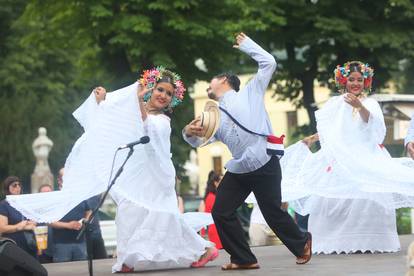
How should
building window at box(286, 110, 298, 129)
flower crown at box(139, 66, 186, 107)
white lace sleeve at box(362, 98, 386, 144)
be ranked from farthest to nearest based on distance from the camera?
building window at box(286, 110, 298, 129) < white lace sleeve at box(362, 98, 386, 144) < flower crown at box(139, 66, 186, 107)

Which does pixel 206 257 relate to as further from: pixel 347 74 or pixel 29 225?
pixel 347 74

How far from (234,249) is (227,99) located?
4.47 feet

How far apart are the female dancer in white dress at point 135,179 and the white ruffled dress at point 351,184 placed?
1.84 metres

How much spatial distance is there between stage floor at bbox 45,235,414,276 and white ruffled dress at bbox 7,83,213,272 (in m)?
0.26

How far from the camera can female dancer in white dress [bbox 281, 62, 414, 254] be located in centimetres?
1071

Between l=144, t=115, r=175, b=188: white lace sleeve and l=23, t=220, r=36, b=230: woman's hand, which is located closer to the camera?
l=144, t=115, r=175, b=188: white lace sleeve

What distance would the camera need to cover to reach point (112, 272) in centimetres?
977

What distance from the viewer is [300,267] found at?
31.2ft

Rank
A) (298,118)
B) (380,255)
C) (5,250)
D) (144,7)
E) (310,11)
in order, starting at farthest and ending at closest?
(298,118), (310,11), (144,7), (380,255), (5,250)

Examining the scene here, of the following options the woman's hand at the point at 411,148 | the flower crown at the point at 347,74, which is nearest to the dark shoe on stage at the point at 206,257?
the woman's hand at the point at 411,148

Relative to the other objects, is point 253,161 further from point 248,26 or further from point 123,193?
point 248,26

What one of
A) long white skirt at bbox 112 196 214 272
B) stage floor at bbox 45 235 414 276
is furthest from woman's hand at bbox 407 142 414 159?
long white skirt at bbox 112 196 214 272

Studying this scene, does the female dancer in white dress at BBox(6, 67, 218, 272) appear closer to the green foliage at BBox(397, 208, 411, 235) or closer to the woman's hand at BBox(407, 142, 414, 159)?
the woman's hand at BBox(407, 142, 414, 159)

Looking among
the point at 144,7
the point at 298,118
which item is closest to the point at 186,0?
the point at 144,7
